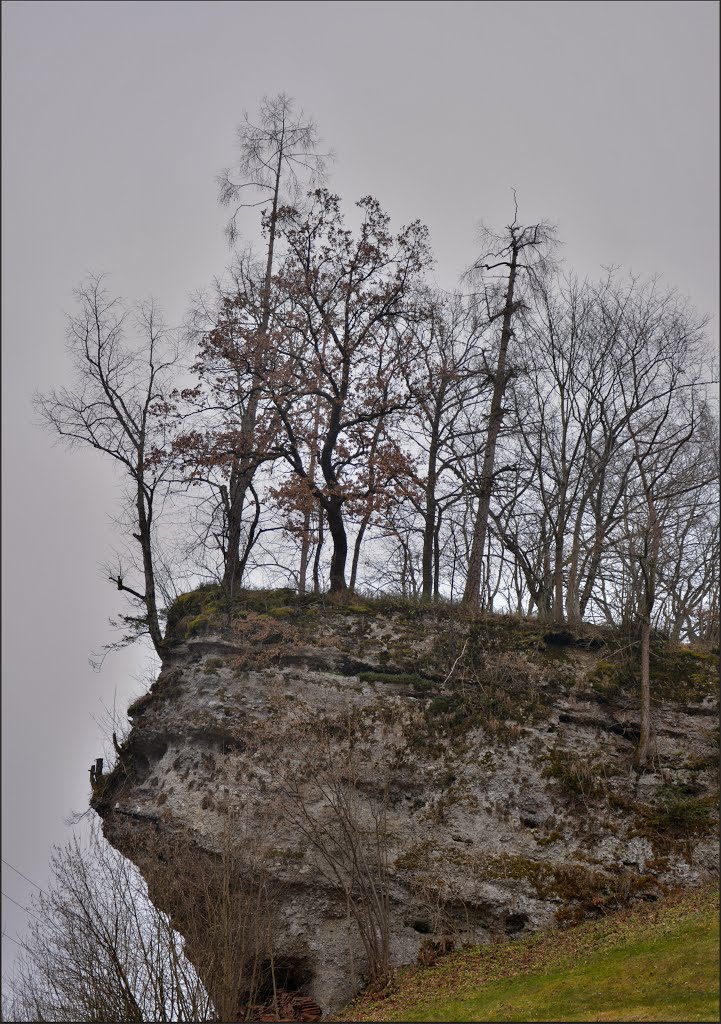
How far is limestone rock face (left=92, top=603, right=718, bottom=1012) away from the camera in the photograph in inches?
578

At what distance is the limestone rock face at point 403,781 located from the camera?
48.2 feet

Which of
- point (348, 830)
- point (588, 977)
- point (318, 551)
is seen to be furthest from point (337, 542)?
point (588, 977)

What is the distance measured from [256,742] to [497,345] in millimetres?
13580

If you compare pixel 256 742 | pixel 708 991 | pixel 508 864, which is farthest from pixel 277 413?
pixel 708 991

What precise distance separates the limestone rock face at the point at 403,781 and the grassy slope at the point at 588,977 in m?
0.68

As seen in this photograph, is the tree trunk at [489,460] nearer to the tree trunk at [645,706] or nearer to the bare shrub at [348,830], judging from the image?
the tree trunk at [645,706]

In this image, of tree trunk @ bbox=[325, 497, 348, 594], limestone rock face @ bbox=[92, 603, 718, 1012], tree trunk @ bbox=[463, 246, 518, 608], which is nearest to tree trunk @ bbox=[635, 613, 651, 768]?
limestone rock face @ bbox=[92, 603, 718, 1012]

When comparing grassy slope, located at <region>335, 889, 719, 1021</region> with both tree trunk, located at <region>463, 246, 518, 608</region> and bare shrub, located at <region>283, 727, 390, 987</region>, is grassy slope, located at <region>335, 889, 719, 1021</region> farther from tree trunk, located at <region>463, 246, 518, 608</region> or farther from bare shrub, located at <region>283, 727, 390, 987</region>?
tree trunk, located at <region>463, 246, 518, 608</region>

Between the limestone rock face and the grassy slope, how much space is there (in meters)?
0.68

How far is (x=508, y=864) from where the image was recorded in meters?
15.1

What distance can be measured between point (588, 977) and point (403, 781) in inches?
216

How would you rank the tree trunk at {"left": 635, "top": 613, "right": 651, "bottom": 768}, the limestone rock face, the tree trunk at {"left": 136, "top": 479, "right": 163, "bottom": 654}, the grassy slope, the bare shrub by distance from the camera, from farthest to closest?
the tree trunk at {"left": 136, "top": 479, "right": 163, "bottom": 654}, the tree trunk at {"left": 635, "top": 613, "right": 651, "bottom": 768}, the limestone rock face, the bare shrub, the grassy slope

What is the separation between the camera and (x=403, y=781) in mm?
16484

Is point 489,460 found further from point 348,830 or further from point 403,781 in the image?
point 348,830
